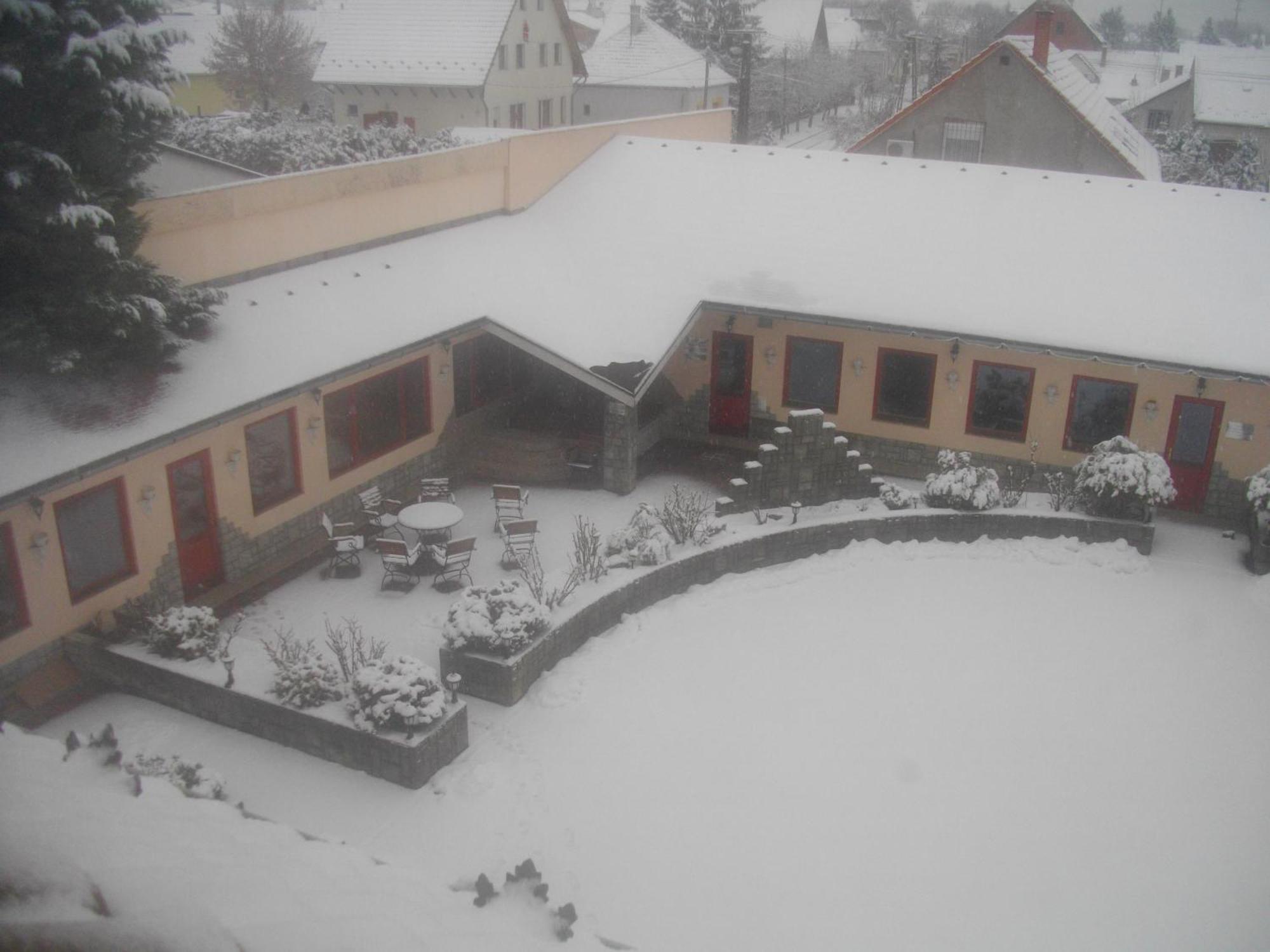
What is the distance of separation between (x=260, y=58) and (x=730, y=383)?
125 ft

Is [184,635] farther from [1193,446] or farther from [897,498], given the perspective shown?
[1193,446]

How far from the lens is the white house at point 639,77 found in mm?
48125

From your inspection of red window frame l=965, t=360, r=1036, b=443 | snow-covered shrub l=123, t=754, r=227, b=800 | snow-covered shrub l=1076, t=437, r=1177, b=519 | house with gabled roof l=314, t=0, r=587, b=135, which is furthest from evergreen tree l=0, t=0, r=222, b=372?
house with gabled roof l=314, t=0, r=587, b=135

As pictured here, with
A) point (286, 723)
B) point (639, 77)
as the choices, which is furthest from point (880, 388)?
point (639, 77)

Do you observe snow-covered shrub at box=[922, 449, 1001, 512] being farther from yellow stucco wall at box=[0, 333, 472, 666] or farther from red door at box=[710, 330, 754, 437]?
yellow stucco wall at box=[0, 333, 472, 666]

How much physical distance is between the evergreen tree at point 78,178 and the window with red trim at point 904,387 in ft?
36.7

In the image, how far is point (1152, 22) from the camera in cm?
6234

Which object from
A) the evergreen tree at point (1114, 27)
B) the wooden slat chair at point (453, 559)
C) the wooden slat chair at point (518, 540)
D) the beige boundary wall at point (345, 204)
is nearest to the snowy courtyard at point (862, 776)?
the wooden slat chair at point (518, 540)

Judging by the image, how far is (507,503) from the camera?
15273 millimetres

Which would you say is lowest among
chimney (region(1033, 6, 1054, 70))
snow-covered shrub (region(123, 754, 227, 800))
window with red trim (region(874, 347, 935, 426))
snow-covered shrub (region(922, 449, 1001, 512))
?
snow-covered shrub (region(123, 754, 227, 800))

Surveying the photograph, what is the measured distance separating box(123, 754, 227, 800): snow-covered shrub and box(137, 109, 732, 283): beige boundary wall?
20.7 feet

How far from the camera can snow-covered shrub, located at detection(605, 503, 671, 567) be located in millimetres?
13727

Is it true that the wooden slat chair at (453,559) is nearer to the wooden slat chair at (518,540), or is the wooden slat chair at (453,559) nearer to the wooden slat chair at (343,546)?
the wooden slat chair at (518,540)

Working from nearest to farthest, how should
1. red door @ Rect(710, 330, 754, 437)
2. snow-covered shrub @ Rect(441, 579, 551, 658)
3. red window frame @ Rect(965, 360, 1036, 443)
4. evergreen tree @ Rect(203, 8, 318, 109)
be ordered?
snow-covered shrub @ Rect(441, 579, 551, 658) < red window frame @ Rect(965, 360, 1036, 443) < red door @ Rect(710, 330, 754, 437) < evergreen tree @ Rect(203, 8, 318, 109)
